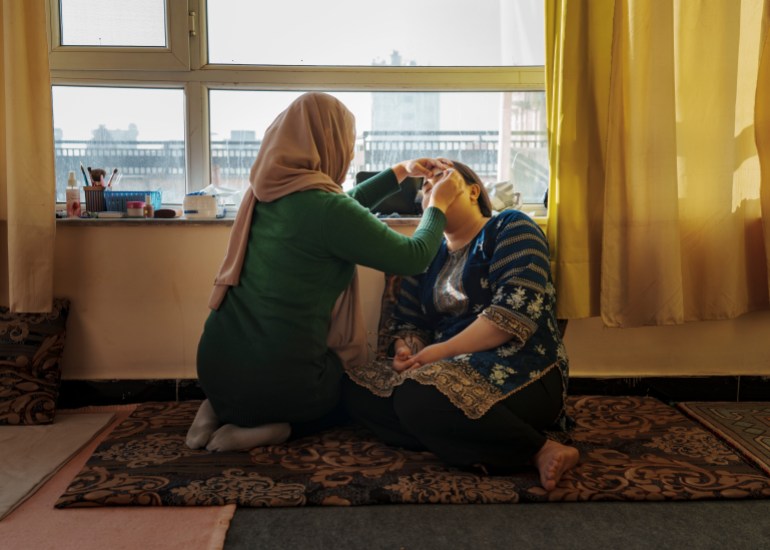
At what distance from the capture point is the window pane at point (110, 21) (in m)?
2.44

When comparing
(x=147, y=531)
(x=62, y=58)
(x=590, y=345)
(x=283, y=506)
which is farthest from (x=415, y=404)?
(x=62, y=58)

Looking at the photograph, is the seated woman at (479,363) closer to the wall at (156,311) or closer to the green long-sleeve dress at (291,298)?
the green long-sleeve dress at (291,298)

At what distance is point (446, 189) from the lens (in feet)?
6.43

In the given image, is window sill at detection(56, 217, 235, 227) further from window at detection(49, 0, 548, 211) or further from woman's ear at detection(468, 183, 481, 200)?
woman's ear at detection(468, 183, 481, 200)

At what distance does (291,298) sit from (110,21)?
1.37 m

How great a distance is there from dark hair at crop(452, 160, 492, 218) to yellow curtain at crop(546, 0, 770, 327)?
11.0 inches

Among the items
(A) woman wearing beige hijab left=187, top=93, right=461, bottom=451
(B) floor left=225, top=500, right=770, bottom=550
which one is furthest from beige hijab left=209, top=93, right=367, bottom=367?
(B) floor left=225, top=500, right=770, bottom=550

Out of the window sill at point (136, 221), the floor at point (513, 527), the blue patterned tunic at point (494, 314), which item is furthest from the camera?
the window sill at point (136, 221)

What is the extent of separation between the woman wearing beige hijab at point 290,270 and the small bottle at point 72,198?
29.8 inches

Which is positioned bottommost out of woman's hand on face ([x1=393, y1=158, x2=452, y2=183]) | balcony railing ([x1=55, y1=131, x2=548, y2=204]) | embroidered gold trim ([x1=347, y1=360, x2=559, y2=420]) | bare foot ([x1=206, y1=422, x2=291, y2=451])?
bare foot ([x1=206, y1=422, x2=291, y2=451])

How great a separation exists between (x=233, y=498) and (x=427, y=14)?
1819mm

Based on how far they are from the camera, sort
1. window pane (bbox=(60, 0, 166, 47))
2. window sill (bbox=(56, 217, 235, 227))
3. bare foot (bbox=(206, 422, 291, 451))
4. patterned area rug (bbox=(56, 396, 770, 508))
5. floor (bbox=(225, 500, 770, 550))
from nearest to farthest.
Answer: floor (bbox=(225, 500, 770, 550)) < patterned area rug (bbox=(56, 396, 770, 508)) < bare foot (bbox=(206, 422, 291, 451)) < window sill (bbox=(56, 217, 235, 227)) < window pane (bbox=(60, 0, 166, 47))

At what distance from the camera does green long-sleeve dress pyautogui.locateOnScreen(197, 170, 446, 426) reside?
179 centimetres

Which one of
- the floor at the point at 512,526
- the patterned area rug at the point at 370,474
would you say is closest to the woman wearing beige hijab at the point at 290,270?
the patterned area rug at the point at 370,474
